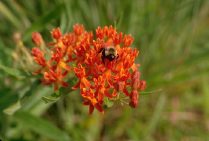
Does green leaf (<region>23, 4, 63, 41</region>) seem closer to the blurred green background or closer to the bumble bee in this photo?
the blurred green background

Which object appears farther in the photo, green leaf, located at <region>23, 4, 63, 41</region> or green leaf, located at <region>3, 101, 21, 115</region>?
green leaf, located at <region>23, 4, 63, 41</region>

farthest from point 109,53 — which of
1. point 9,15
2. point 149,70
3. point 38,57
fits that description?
point 149,70

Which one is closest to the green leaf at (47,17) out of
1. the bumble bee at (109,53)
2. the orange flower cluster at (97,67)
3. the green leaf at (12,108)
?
the orange flower cluster at (97,67)

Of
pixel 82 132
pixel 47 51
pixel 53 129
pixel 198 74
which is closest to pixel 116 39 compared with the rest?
pixel 47 51

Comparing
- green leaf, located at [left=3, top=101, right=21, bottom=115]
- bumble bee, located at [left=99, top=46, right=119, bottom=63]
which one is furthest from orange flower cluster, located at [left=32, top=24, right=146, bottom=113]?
green leaf, located at [left=3, top=101, right=21, bottom=115]

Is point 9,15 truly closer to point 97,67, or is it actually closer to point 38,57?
point 38,57

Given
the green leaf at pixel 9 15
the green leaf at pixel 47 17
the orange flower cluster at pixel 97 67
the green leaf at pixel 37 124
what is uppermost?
the green leaf at pixel 9 15

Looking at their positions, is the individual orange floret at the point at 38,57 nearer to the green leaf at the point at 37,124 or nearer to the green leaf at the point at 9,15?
Answer: the green leaf at the point at 37,124

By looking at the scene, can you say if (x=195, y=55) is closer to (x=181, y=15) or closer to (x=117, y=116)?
(x=181, y=15)
